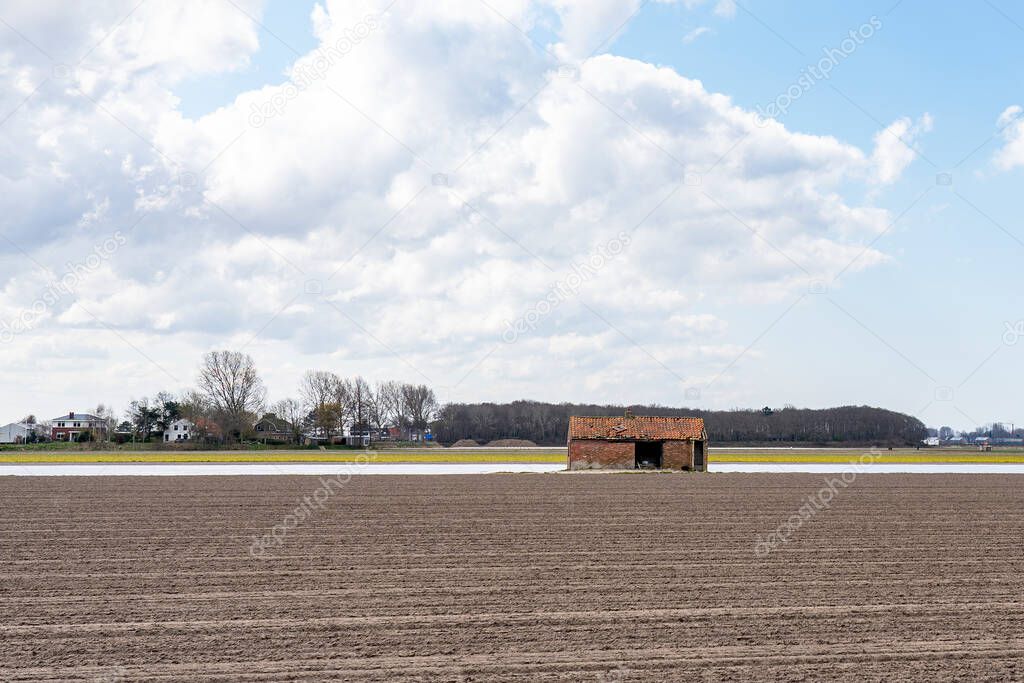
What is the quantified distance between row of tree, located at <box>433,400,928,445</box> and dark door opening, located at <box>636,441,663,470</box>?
322 ft

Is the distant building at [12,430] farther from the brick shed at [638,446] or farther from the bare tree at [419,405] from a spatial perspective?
the brick shed at [638,446]

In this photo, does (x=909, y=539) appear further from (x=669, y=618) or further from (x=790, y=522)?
(x=669, y=618)

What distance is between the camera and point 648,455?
167ft

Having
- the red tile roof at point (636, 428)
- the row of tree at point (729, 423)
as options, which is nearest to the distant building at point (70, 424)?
the row of tree at point (729, 423)

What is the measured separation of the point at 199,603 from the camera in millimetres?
12805

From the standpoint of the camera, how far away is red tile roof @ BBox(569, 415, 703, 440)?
5059cm

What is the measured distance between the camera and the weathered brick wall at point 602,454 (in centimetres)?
4994

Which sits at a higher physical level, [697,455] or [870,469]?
[697,455]

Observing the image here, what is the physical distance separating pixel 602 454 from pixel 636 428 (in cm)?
279

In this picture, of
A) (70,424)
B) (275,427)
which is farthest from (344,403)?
(70,424)

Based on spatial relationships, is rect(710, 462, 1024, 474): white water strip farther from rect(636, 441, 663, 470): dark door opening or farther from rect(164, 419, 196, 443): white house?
rect(164, 419, 196, 443): white house

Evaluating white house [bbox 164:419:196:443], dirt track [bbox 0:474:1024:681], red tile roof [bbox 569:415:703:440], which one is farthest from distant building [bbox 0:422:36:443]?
dirt track [bbox 0:474:1024:681]

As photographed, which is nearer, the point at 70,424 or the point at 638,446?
the point at 638,446

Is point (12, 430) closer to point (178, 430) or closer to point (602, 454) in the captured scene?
point (178, 430)
